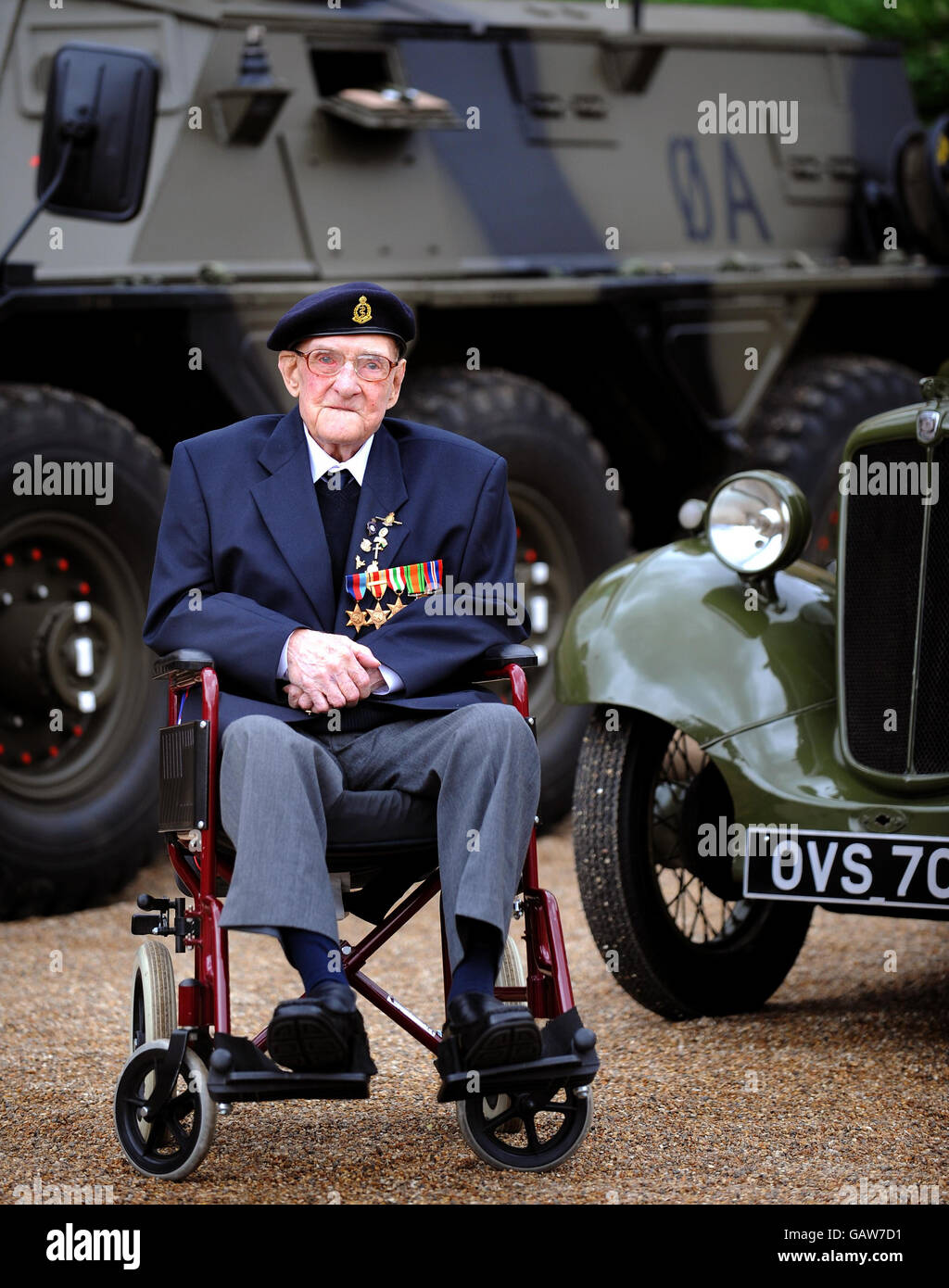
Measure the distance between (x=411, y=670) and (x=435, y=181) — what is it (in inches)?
170

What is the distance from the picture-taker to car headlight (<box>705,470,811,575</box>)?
207 inches

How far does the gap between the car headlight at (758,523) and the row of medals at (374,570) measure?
1225mm

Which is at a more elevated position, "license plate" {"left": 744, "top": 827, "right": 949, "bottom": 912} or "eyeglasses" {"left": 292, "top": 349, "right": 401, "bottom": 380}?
"eyeglasses" {"left": 292, "top": 349, "right": 401, "bottom": 380}

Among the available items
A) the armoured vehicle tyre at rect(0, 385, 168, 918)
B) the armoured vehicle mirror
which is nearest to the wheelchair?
the armoured vehicle mirror

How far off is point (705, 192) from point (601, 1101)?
5574mm

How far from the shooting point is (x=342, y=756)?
4168 mm

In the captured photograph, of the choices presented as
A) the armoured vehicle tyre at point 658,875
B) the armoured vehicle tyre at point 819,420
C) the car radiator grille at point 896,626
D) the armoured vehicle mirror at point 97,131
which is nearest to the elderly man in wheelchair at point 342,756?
the armoured vehicle tyre at point 658,875

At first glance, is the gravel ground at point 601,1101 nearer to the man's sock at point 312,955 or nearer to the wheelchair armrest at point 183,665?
the man's sock at point 312,955

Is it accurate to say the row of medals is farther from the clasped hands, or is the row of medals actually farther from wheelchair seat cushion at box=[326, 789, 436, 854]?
wheelchair seat cushion at box=[326, 789, 436, 854]

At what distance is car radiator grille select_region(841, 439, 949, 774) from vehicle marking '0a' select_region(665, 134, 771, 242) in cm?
427

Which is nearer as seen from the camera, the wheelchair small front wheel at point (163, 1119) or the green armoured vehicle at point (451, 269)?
the wheelchair small front wheel at point (163, 1119)

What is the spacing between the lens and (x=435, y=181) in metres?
8.11

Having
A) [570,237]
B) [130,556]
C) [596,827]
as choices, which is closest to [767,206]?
[570,237]

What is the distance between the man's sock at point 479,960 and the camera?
3.91 metres
